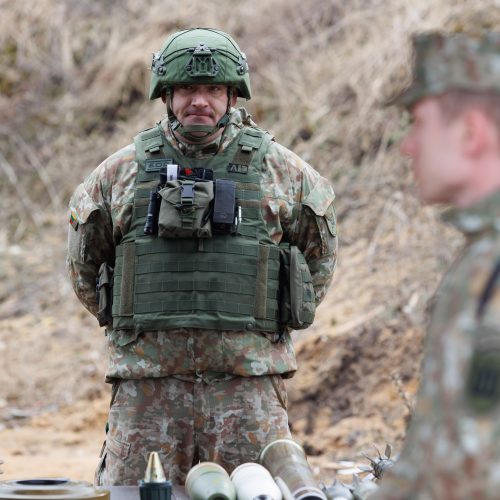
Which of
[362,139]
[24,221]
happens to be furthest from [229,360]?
[24,221]

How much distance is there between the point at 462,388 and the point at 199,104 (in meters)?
2.85

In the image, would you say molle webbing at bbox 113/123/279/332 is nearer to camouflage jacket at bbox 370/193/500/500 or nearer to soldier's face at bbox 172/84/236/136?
soldier's face at bbox 172/84/236/136

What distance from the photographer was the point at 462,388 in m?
2.16

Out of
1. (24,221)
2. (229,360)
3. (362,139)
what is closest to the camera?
(229,360)

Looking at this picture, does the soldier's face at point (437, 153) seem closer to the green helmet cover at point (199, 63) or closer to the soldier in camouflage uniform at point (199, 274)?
the soldier in camouflage uniform at point (199, 274)

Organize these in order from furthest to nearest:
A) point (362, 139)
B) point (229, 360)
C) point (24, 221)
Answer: point (24, 221) → point (362, 139) → point (229, 360)

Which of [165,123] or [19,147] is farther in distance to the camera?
[19,147]

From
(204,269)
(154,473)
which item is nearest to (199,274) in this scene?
(204,269)

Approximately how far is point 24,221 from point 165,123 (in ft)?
26.0

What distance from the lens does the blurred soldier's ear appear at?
226 centimetres

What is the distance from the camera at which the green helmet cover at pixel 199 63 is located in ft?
15.9

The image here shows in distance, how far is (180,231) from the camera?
478 cm

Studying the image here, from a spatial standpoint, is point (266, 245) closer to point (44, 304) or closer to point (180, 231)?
point (180, 231)

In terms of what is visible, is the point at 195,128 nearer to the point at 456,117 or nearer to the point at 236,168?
the point at 236,168
